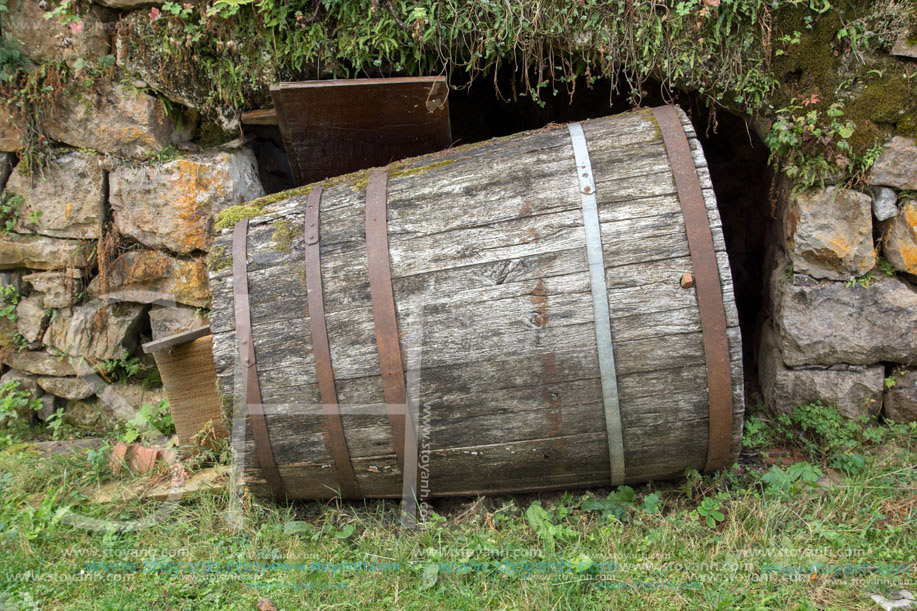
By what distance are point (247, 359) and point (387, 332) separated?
1.93 feet

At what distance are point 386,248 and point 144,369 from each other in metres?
2.26

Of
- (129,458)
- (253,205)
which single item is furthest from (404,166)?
(129,458)

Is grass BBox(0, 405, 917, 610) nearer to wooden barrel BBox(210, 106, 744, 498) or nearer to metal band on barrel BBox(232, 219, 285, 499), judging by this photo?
wooden barrel BBox(210, 106, 744, 498)

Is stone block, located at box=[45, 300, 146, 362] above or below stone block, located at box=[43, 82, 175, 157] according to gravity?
below

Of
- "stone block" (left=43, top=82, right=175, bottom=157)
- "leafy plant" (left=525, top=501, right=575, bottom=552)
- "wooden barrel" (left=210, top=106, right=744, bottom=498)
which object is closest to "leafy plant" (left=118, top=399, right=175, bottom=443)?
"wooden barrel" (left=210, top=106, right=744, bottom=498)

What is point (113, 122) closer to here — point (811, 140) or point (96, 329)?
point (96, 329)

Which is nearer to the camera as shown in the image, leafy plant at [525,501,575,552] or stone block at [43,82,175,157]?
leafy plant at [525,501,575,552]

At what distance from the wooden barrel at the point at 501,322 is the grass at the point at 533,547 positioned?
21 centimetres

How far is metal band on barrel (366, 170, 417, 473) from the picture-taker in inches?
90.3

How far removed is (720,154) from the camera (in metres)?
4.04

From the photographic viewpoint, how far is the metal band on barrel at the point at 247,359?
2.40 metres

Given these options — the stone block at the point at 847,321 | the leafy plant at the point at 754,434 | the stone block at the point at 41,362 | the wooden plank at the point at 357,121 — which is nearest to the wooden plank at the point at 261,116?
the wooden plank at the point at 357,121

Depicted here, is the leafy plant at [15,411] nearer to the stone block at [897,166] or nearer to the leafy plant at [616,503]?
the leafy plant at [616,503]

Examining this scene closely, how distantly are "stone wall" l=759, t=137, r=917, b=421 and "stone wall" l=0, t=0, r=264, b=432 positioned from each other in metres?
2.98
